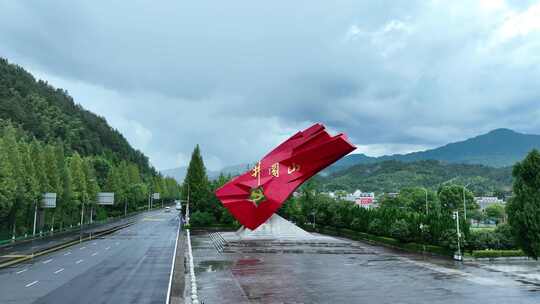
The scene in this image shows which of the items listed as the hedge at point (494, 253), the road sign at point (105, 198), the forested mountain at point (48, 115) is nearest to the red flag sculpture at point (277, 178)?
the hedge at point (494, 253)

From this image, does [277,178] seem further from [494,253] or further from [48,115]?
[48,115]

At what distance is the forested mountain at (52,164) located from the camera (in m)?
41.7

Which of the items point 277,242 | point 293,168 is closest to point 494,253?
point 293,168

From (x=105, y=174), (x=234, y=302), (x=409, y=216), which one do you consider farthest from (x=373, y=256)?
(x=105, y=174)

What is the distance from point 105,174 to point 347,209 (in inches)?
2214

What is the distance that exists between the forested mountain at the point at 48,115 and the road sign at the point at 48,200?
61427 millimetres

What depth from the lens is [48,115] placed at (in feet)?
409

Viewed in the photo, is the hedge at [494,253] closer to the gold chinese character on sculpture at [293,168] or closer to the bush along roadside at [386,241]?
the bush along roadside at [386,241]

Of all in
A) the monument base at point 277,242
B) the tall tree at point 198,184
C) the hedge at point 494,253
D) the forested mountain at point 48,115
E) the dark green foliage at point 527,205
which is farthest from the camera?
the forested mountain at point 48,115

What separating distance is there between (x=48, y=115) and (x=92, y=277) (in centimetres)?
11750

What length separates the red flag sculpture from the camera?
1596 inches

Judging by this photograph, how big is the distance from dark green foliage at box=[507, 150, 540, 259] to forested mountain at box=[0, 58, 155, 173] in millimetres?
102308

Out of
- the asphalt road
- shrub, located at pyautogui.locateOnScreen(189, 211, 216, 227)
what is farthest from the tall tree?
the asphalt road

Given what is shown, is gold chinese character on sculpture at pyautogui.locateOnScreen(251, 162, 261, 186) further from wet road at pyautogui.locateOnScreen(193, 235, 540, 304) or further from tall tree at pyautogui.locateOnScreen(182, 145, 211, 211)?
tall tree at pyautogui.locateOnScreen(182, 145, 211, 211)
